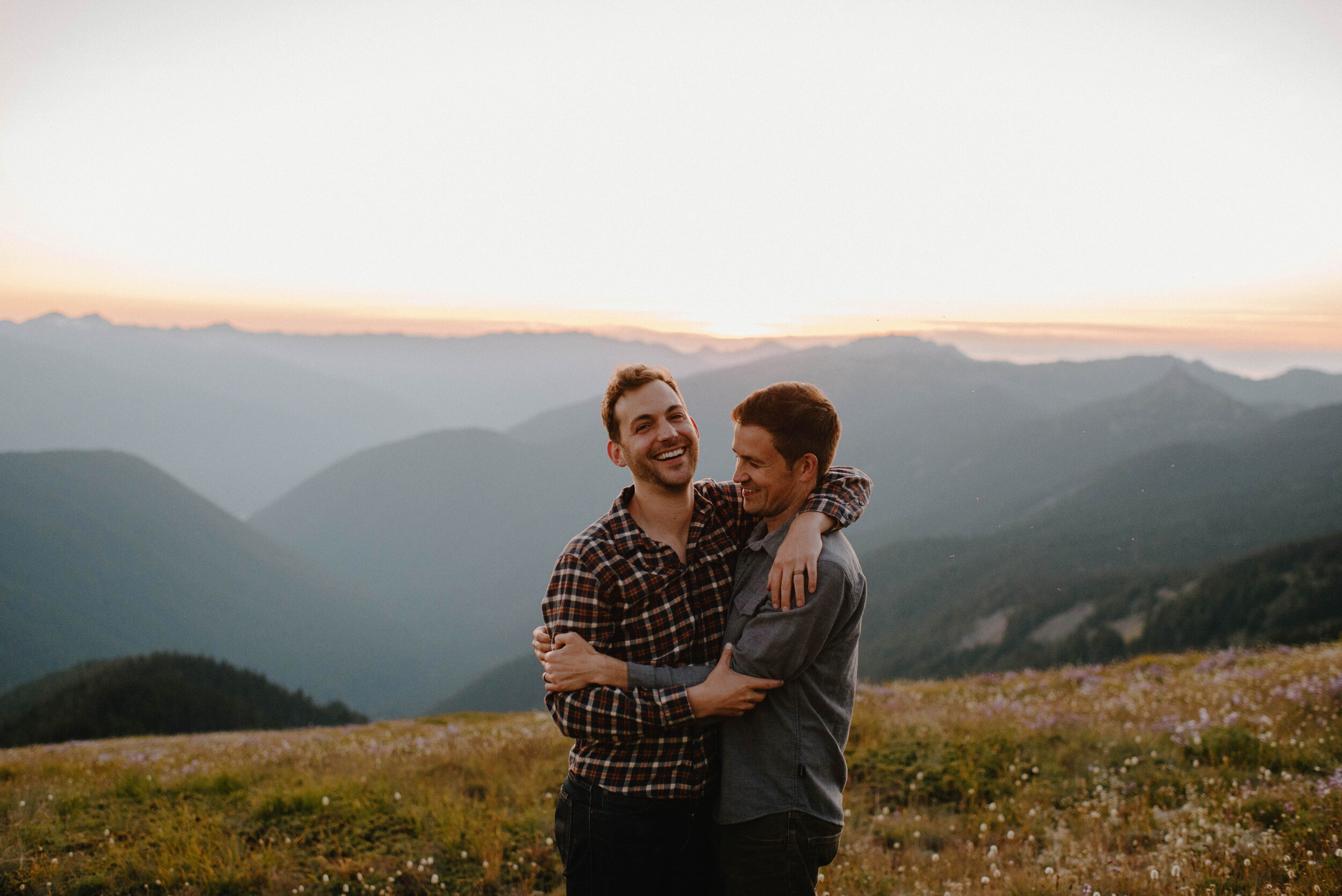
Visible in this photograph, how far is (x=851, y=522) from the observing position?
12.5 feet

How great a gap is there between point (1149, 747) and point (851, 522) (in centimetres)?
618

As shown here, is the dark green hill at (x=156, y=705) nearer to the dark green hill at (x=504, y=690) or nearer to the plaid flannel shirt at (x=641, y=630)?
the dark green hill at (x=504, y=690)

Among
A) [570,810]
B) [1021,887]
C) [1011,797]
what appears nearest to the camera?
[570,810]

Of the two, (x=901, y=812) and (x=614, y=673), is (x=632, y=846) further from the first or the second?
(x=901, y=812)

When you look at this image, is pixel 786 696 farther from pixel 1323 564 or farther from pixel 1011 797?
pixel 1323 564

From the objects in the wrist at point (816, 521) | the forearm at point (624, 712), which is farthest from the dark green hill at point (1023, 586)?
the forearm at point (624, 712)

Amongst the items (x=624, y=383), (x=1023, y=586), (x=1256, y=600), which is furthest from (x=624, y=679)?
(x=1023, y=586)

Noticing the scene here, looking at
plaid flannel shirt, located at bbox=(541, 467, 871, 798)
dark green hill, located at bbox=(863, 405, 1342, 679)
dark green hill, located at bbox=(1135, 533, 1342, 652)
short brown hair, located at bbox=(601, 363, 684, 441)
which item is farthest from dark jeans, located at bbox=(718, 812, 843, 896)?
dark green hill, located at bbox=(863, 405, 1342, 679)

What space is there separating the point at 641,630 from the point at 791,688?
2.49 feet

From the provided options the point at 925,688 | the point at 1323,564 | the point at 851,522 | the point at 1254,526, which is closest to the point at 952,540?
the point at 1254,526

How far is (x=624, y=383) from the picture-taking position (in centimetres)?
386

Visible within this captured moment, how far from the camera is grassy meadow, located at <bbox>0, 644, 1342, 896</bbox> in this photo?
17.9 feet

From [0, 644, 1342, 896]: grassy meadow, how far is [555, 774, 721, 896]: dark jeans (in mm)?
2654

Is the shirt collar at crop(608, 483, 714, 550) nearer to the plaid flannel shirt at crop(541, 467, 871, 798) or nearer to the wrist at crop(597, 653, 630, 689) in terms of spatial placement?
the plaid flannel shirt at crop(541, 467, 871, 798)
